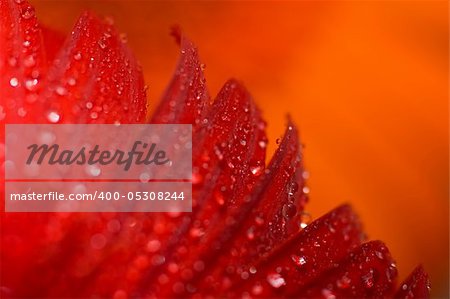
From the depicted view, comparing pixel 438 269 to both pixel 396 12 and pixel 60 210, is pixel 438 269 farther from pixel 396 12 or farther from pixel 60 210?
pixel 60 210

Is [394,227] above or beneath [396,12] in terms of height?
beneath

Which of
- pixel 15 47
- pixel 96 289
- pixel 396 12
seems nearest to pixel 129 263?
pixel 96 289

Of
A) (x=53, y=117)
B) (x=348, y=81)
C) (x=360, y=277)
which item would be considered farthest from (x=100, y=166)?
(x=348, y=81)

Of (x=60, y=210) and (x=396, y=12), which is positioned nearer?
(x=60, y=210)

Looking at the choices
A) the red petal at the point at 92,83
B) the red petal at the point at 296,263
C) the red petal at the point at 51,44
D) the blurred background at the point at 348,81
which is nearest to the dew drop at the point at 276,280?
the red petal at the point at 296,263

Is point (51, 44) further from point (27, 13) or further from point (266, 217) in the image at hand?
point (266, 217)

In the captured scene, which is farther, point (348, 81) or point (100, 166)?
point (348, 81)

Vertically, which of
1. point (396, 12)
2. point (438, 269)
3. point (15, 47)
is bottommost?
point (438, 269)

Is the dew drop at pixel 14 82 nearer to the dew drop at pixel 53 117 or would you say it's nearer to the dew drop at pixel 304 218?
the dew drop at pixel 53 117
